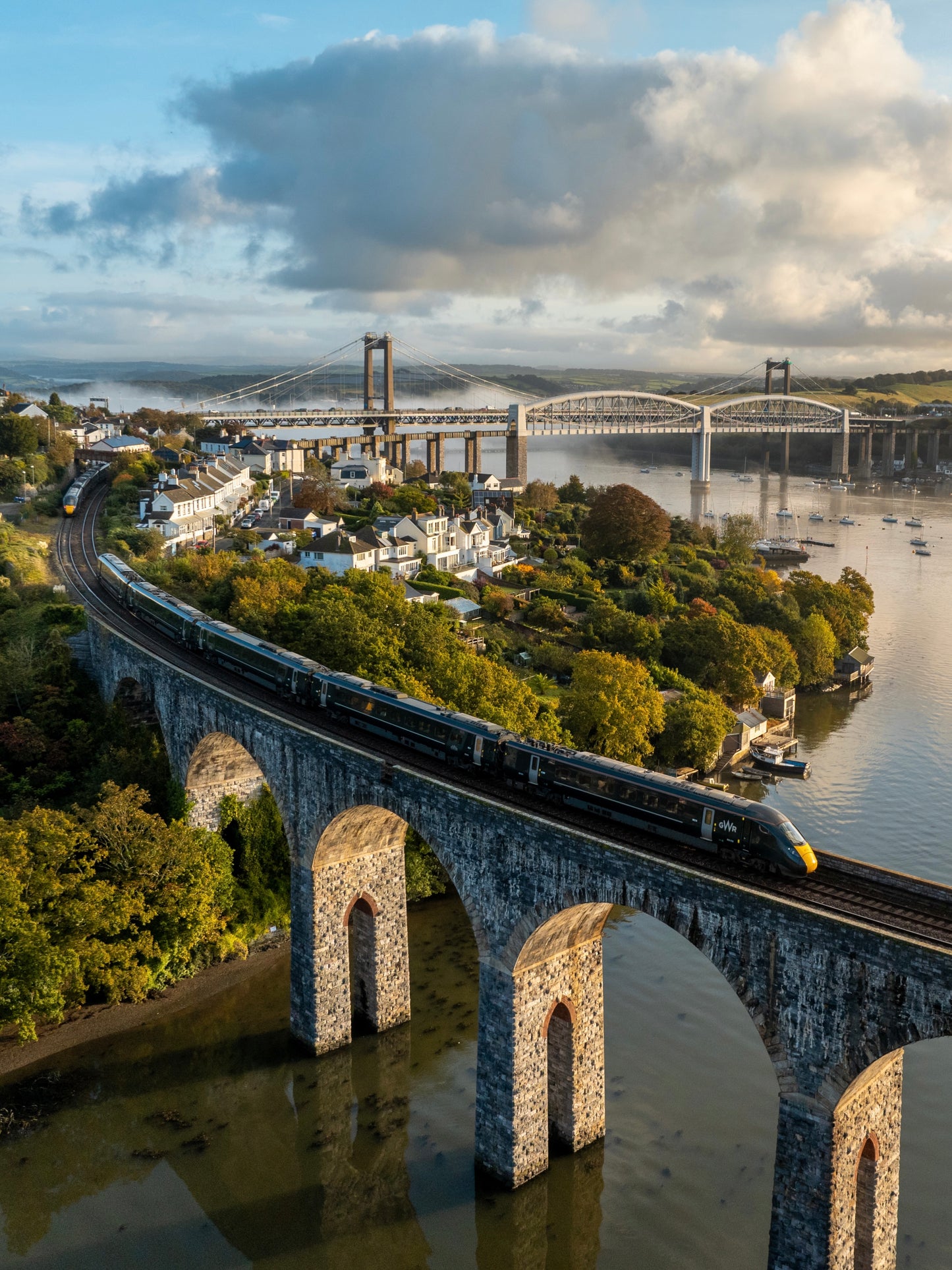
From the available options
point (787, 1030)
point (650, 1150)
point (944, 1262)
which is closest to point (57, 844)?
point (650, 1150)

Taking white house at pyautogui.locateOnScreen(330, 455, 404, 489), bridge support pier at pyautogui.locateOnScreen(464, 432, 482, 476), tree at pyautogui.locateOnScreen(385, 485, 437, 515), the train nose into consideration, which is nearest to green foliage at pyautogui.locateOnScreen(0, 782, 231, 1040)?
the train nose

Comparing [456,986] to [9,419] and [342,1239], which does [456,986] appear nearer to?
[342,1239]

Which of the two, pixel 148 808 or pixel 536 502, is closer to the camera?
pixel 148 808

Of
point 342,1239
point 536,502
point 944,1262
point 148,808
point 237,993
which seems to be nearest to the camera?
point 944,1262

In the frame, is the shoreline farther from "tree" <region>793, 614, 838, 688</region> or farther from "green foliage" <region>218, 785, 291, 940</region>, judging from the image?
"tree" <region>793, 614, 838, 688</region>

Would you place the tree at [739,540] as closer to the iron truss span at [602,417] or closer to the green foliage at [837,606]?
the green foliage at [837,606]

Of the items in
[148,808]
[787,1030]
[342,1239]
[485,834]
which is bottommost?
[342,1239]
